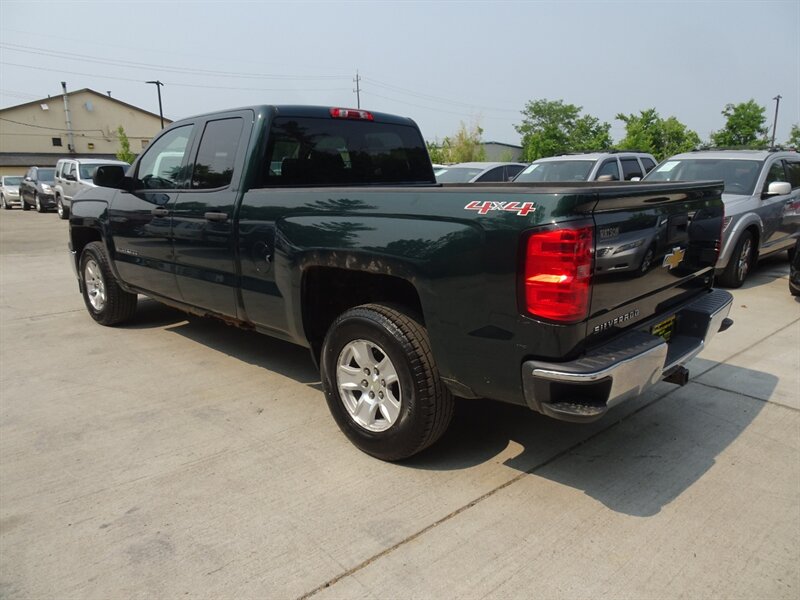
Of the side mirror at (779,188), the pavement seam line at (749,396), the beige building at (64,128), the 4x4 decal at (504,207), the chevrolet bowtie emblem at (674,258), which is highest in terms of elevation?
the beige building at (64,128)

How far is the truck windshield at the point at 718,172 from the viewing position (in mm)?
7996

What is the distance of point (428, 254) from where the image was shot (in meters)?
2.75

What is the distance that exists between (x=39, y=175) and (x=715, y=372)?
87.8 ft

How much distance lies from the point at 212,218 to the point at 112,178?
150 cm

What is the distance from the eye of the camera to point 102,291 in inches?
231

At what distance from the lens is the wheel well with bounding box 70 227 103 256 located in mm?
6062

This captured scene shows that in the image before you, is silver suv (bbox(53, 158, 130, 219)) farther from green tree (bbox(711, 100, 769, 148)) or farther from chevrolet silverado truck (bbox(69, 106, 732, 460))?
green tree (bbox(711, 100, 769, 148))

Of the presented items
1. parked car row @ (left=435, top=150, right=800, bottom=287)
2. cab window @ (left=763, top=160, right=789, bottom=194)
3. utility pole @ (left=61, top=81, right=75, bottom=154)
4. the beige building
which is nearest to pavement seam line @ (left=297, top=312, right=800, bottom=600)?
parked car row @ (left=435, top=150, right=800, bottom=287)

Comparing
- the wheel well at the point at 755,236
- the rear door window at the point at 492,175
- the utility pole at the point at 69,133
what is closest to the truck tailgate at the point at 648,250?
the wheel well at the point at 755,236

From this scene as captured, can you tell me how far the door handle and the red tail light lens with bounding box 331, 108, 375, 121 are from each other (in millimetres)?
1118

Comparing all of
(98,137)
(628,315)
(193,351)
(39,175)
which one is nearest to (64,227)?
(39,175)

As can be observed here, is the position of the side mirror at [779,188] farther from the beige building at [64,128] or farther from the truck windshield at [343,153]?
the beige building at [64,128]

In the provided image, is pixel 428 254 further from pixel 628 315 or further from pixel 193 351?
pixel 193 351

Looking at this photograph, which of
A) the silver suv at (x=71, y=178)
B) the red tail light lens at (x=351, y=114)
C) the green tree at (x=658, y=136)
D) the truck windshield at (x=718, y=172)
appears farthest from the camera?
the green tree at (x=658, y=136)
